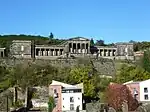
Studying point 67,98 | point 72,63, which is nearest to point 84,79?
point 67,98

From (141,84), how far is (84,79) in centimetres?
960

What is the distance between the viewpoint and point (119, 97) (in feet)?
169

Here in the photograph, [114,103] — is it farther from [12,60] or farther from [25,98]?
[12,60]

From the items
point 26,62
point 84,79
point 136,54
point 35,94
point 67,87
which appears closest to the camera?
point 67,87

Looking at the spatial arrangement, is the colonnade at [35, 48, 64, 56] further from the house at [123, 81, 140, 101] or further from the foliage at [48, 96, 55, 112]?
the house at [123, 81, 140, 101]

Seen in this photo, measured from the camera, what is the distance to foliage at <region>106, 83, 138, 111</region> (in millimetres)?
50500

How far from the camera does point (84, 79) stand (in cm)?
6200

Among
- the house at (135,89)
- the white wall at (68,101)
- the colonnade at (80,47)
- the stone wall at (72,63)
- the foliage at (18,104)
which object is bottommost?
the foliage at (18,104)

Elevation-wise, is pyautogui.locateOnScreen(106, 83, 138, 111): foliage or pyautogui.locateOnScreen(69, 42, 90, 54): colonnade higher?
pyautogui.locateOnScreen(69, 42, 90, 54): colonnade

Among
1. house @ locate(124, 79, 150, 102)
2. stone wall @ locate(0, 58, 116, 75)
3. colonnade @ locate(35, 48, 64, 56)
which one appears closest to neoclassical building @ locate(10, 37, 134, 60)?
colonnade @ locate(35, 48, 64, 56)

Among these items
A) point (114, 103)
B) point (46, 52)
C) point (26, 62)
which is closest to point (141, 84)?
point (114, 103)

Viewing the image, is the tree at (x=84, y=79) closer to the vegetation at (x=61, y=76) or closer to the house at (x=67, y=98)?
the vegetation at (x=61, y=76)

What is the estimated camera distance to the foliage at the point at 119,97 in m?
50.5

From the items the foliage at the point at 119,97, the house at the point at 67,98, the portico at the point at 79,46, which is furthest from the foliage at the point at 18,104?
the portico at the point at 79,46
